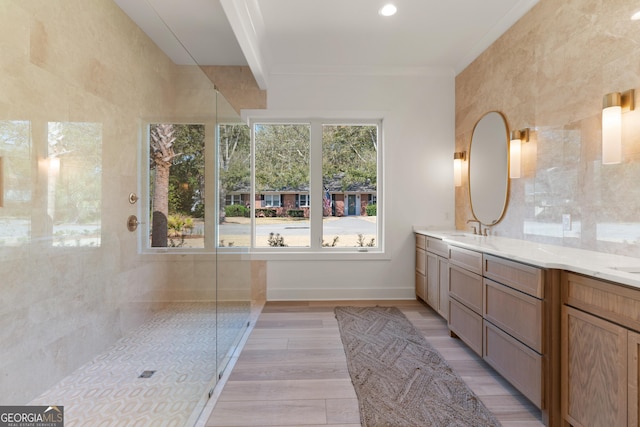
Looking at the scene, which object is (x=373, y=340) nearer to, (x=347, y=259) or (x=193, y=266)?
(x=347, y=259)

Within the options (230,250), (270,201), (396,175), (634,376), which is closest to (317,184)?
(270,201)

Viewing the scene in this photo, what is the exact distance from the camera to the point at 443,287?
9.00 feet

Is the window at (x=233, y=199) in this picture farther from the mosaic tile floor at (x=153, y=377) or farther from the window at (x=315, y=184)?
the mosaic tile floor at (x=153, y=377)

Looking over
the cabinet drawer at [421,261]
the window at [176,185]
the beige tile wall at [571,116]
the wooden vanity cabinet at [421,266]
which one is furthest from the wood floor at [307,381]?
the beige tile wall at [571,116]

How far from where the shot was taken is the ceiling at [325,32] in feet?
7.62

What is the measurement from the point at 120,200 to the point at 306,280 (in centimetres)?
219

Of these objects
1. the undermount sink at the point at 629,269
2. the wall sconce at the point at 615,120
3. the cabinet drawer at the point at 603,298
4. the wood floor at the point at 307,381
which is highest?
the wall sconce at the point at 615,120

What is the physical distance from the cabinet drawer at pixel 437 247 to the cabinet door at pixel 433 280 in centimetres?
6

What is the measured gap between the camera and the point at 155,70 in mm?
2096

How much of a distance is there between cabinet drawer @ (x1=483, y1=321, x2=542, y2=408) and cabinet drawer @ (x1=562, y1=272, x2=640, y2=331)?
0.38 meters

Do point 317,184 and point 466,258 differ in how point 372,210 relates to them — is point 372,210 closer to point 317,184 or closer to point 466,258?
point 317,184

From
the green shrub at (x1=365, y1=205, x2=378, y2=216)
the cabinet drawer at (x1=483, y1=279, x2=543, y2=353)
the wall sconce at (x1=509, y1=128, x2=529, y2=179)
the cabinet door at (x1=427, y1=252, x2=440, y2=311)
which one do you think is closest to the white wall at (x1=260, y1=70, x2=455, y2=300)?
the green shrub at (x1=365, y1=205, x2=378, y2=216)

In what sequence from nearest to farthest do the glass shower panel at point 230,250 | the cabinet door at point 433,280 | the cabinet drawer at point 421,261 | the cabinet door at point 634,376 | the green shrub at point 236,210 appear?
the cabinet door at point 634,376 < the glass shower panel at point 230,250 < the green shrub at point 236,210 < the cabinet door at point 433,280 < the cabinet drawer at point 421,261

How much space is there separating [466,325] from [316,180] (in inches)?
85.9
